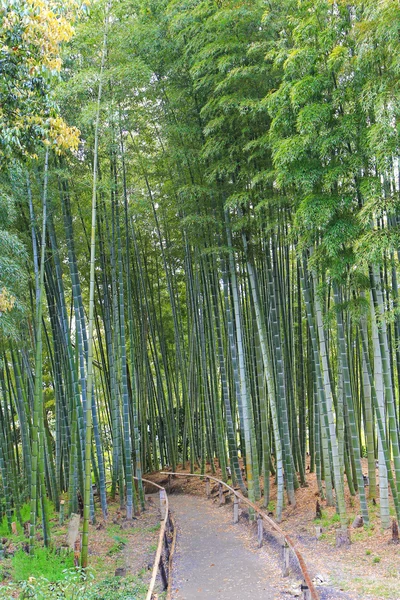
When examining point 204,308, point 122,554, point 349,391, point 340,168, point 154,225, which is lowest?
point 122,554

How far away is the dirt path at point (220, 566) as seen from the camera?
4.20 meters

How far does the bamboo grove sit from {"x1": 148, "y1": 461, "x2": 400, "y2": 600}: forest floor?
0.65 feet

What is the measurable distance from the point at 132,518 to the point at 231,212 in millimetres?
4346

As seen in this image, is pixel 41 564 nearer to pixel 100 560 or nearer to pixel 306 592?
A: pixel 100 560

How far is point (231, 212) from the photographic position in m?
7.14

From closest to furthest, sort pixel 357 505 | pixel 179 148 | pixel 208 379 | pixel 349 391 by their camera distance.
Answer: pixel 349 391 → pixel 357 505 → pixel 179 148 → pixel 208 379

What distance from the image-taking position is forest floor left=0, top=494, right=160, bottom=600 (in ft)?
13.3

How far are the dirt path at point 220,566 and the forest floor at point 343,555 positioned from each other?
171 mm

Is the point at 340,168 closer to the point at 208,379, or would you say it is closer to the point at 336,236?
the point at 336,236

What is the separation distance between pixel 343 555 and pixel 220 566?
1153 mm

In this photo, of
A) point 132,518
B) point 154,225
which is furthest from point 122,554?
point 154,225

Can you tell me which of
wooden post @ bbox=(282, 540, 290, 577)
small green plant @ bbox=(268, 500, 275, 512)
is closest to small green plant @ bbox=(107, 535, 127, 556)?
small green plant @ bbox=(268, 500, 275, 512)

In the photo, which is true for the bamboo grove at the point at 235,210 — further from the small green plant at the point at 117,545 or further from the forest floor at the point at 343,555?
the small green plant at the point at 117,545

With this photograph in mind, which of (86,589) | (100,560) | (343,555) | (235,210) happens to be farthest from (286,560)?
(235,210)
